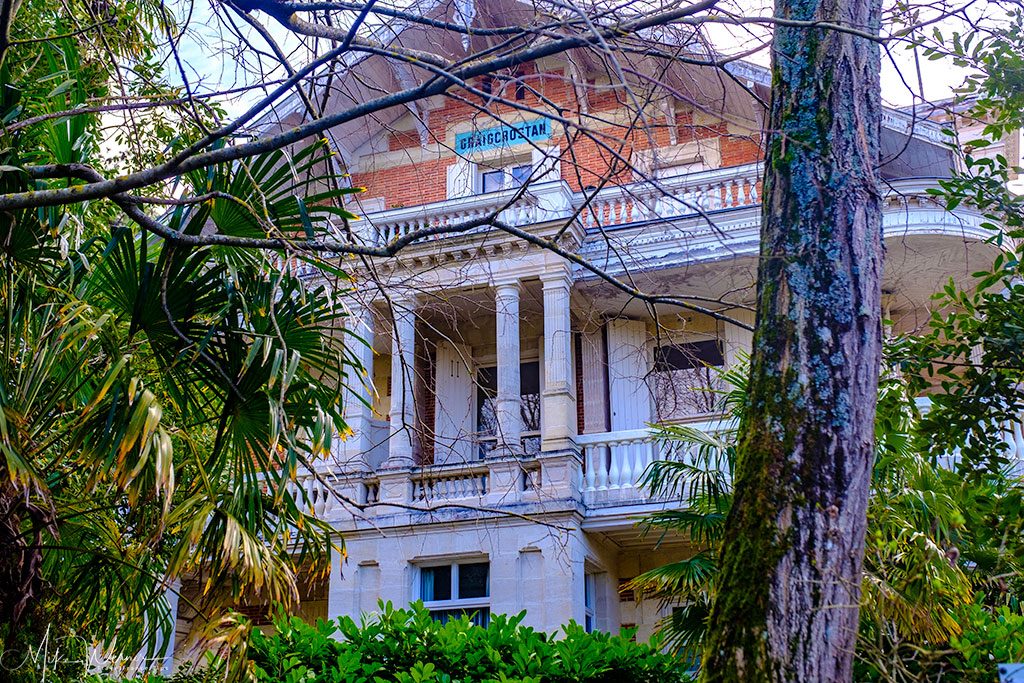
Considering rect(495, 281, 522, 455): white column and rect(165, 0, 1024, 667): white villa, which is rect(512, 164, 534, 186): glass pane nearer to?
rect(165, 0, 1024, 667): white villa

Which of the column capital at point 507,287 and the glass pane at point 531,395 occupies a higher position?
the column capital at point 507,287

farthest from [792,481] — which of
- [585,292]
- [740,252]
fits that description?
[585,292]

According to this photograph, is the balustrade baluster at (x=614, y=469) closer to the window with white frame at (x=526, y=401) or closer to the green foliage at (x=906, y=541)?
the window with white frame at (x=526, y=401)

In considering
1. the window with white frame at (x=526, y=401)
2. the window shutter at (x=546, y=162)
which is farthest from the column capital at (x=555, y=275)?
the window with white frame at (x=526, y=401)

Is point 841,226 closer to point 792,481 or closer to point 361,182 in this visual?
point 792,481

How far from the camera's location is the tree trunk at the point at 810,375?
4.08 m

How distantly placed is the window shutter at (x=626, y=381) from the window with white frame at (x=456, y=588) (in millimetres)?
2965

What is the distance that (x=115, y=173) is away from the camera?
1066 centimetres

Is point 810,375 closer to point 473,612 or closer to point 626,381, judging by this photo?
point 473,612

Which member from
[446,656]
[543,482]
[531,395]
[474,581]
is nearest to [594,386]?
→ [531,395]

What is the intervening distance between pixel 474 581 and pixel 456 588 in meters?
0.24

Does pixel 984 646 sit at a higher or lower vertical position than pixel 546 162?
lower

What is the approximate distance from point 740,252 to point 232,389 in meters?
9.24

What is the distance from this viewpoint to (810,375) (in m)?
4.47
